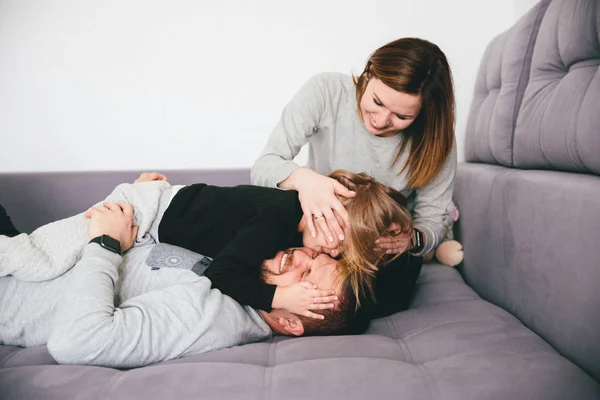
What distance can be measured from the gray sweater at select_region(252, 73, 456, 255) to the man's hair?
240 millimetres

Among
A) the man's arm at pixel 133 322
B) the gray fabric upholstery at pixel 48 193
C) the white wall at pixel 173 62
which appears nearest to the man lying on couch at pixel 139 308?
the man's arm at pixel 133 322

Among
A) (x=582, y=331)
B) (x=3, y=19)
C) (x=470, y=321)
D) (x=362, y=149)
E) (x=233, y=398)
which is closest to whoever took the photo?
(x=233, y=398)

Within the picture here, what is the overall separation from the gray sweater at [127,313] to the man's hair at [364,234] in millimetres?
240

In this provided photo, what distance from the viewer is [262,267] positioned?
1076mm

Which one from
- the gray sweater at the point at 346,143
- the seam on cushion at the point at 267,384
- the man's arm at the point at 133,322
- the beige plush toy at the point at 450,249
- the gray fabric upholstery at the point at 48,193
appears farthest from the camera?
the gray fabric upholstery at the point at 48,193

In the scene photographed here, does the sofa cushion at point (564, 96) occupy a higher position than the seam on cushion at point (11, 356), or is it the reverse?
the sofa cushion at point (564, 96)

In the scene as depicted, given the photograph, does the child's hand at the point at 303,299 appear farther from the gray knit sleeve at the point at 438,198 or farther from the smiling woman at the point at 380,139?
the gray knit sleeve at the point at 438,198

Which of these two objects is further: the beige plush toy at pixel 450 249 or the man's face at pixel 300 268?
the beige plush toy at pixel 450 249

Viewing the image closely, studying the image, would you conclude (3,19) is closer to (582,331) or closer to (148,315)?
(148,315)

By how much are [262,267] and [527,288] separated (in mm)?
646

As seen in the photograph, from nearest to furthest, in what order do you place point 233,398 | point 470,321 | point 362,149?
point 233,398
point 470,321
point 362,149

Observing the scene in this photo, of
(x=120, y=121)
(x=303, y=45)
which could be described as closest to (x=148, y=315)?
(x=120, y=121)

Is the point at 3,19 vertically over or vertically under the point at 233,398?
over

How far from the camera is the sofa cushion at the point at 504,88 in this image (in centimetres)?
126
